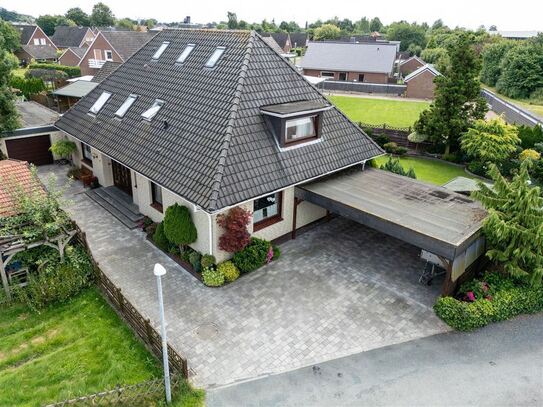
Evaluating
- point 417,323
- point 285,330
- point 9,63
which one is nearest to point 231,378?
point 285,330

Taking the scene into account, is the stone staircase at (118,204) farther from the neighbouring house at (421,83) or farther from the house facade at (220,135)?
the neighbouring house at (421,83)

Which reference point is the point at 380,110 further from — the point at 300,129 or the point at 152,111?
the point at 152,111

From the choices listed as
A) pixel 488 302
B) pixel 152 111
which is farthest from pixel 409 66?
pixel 488 302

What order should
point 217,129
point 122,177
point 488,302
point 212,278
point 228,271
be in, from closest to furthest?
1. point 488,302
2. point 212,278
3. point 228,271
4. point 217,129
5. point 122,177

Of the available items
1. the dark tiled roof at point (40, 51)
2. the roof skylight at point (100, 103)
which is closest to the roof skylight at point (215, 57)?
the roof skylight at point (100, 103)

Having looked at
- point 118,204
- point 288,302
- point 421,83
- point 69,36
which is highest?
point 69,36

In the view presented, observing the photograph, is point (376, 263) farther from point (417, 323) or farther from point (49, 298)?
point (49, 298)
